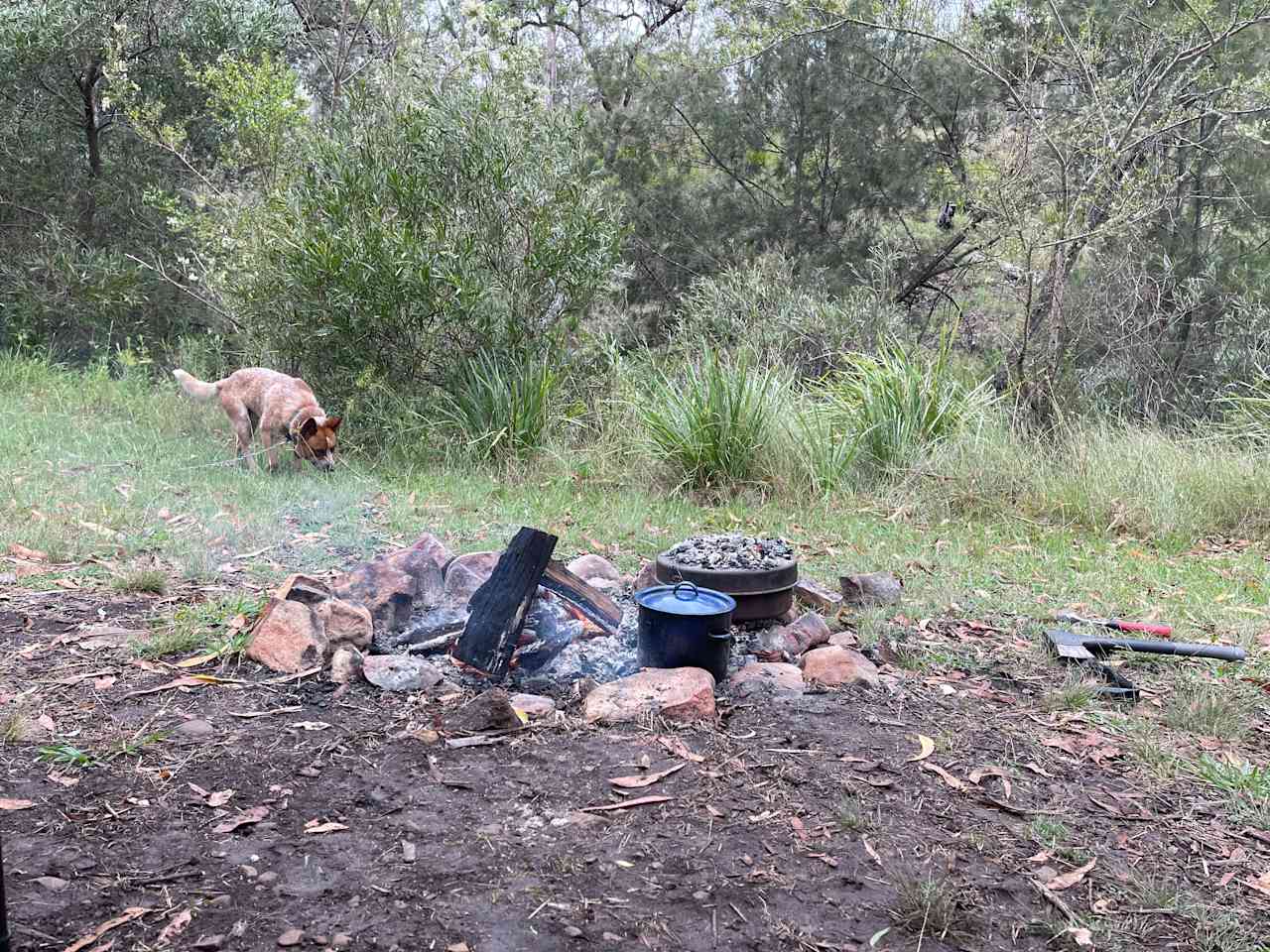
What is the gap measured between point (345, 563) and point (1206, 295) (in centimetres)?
1053

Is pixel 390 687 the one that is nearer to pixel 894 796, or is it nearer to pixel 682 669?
pixel 682 669

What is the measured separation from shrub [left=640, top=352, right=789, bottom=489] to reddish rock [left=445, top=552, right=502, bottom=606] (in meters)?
2.95

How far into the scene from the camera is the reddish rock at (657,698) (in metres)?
3.04

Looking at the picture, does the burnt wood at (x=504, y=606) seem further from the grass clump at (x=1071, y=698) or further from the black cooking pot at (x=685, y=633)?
the grass clump at (x=1071, y=698)

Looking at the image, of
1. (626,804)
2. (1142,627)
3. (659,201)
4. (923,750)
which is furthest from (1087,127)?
(626,804)

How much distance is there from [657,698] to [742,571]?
87 cm

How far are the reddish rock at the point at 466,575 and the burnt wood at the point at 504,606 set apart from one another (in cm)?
47

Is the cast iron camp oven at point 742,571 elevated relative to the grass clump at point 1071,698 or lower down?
elevated

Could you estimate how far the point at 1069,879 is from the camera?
7.49 feet

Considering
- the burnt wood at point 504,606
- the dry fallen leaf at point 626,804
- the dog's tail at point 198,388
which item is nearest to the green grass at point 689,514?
the dog's tail at point 198,388

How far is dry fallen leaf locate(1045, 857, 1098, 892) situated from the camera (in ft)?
→ 7.39

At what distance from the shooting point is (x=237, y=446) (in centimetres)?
749

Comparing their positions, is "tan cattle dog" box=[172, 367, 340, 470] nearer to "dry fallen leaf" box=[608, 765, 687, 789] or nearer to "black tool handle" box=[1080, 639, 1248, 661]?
"dry fallen leaf" box=[608, 765, 687, 789]

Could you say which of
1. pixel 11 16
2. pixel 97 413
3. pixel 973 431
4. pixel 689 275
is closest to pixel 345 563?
pixel 973 431
